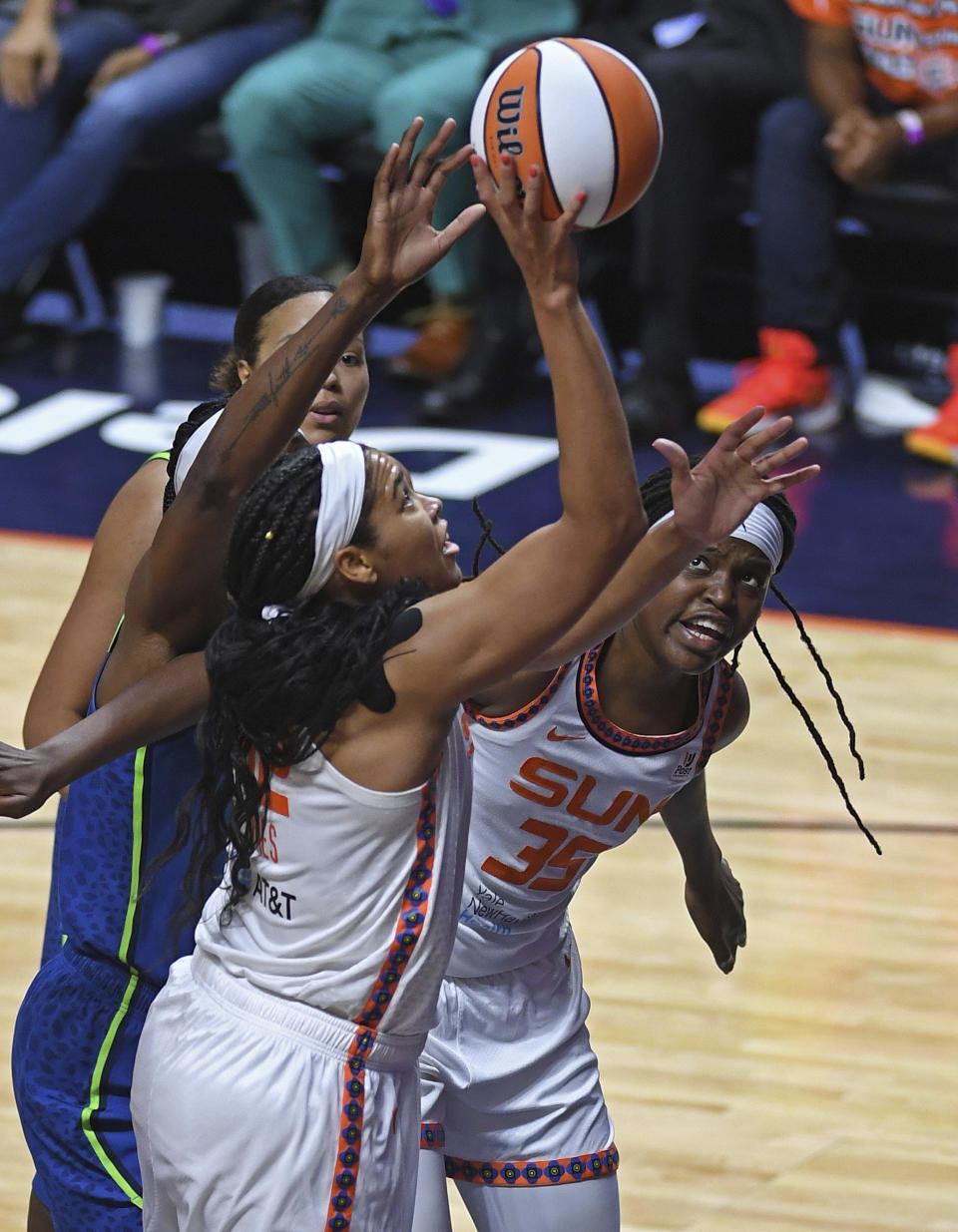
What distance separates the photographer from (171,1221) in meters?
2.47

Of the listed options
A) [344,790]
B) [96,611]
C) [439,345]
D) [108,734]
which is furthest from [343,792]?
[439,345]

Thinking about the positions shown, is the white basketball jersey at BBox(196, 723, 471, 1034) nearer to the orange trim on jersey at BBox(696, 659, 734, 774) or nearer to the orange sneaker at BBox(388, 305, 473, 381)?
the orange trim on jersey at BBox(696, 659, 734, 774)

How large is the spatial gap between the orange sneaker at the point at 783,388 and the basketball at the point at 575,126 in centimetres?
460

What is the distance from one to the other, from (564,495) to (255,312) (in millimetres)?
1083

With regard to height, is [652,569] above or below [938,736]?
above

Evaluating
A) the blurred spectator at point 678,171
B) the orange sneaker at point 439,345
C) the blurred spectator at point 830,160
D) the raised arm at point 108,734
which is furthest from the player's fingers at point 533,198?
the orange sneaker at point 439,345

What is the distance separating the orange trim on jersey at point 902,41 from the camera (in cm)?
731

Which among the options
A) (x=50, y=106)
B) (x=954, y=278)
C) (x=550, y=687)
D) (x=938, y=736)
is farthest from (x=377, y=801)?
(x=50, y=106)

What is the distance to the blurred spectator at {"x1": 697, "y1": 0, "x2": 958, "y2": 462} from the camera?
7.34 metres

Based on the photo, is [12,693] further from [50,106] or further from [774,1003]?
[50,106]

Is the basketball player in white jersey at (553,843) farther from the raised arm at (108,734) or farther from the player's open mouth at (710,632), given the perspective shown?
the raised arm at (108,734)

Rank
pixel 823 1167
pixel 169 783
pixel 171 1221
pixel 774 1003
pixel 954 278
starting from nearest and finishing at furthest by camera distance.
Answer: pixel 171 1221, pixel 169 783, pixel 823 1167, pixel 774 1003, pixel 954 278

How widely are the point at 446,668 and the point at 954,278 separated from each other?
630 cm

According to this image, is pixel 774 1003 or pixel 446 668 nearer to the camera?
pixel 446 668
